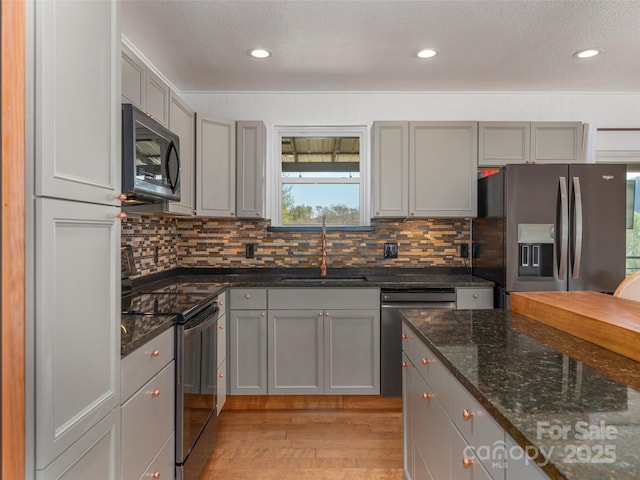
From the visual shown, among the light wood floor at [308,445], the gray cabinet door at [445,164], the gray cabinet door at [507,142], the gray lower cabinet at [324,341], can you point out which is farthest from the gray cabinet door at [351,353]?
the gray cabinet door at [507,142]

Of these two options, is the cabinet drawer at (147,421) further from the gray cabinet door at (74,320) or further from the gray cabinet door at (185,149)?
the gray cabinet door at (185,149)

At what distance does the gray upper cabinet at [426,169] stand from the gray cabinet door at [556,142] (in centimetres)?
51

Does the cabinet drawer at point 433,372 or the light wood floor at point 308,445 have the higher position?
the cabinet drawer at point 433,372

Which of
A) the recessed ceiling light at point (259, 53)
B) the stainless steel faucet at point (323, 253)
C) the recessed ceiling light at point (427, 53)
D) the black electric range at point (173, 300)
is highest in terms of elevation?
the recessed ceiling light at point (427, 53)

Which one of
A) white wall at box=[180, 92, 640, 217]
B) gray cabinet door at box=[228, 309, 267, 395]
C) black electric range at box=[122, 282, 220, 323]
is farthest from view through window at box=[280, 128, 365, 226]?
black electric range at box=[122, 282, 220, 323]

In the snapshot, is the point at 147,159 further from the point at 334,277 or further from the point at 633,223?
the point at 633,223

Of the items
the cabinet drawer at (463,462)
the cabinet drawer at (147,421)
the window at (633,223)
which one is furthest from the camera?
the window at (633,223)

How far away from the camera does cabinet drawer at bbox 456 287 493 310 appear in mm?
3021

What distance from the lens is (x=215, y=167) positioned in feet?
10.3

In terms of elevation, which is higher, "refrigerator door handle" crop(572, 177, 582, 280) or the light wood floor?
"refrigerator door handle" crop(572, 177, 582, 280)

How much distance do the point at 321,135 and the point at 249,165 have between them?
732 mm

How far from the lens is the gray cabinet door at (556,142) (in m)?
3.31

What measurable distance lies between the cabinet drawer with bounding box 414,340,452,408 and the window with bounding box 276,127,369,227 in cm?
205

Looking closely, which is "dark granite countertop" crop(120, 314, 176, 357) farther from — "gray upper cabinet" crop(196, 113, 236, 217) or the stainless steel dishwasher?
the stainless steel dishwasher
